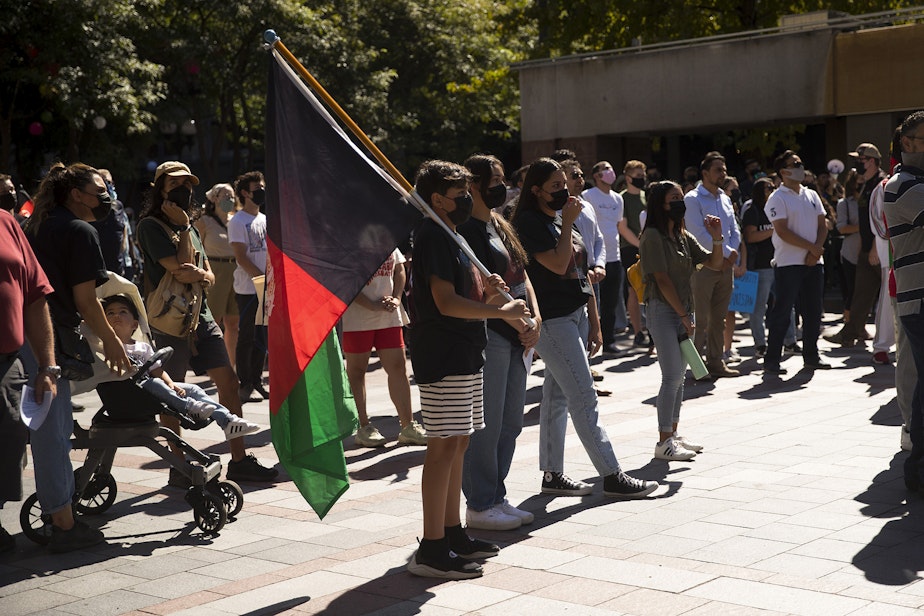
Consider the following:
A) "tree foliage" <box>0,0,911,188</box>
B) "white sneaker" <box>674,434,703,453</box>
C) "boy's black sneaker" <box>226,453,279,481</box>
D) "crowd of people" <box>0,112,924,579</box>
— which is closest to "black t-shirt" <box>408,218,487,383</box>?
"crowd of people" <box>0,112,924,579</box>

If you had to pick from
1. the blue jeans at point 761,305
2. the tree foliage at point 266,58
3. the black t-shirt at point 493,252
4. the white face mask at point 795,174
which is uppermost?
the tree foliage at point 266,58

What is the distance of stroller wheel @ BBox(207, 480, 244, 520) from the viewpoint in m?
6.64

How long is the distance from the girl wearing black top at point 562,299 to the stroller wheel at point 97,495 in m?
2.61

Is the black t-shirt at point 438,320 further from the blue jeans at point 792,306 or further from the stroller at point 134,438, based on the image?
the blue jeans at point 792,306

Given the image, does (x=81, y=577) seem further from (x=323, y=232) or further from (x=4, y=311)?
(x=323, y=232)

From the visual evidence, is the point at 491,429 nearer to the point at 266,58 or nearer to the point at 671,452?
the point at 671,452

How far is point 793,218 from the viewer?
38.1 ft

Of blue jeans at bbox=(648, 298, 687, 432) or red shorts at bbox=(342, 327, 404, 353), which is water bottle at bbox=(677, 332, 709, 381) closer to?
blue jeans at bbox=(648, 298, 687, 432)

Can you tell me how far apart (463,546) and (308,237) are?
162cm

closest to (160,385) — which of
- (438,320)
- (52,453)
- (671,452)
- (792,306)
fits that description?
(52,453)

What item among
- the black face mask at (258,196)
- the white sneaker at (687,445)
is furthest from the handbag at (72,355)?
the black face mask at (258,196)

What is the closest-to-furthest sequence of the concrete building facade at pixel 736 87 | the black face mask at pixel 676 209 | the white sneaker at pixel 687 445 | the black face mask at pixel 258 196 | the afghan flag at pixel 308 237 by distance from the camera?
the afghan flag at pixel 308 237 → the white sneaker at pixel 687 445 → the black face mask at pixel 676 209 → the black face mask at pixel 258 196 → the concrete building facade at pixel 736 87

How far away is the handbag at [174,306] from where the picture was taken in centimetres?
753

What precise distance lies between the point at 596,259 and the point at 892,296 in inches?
137
